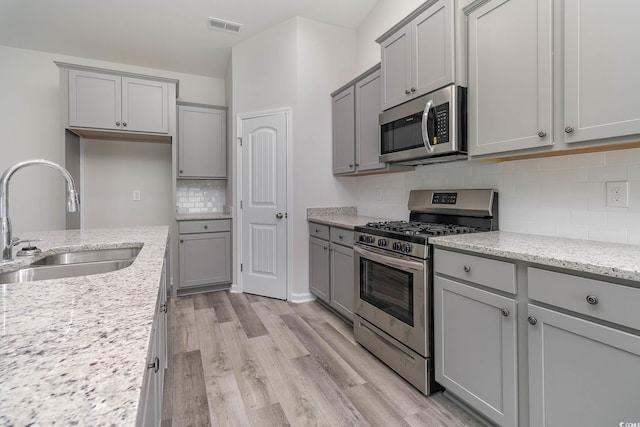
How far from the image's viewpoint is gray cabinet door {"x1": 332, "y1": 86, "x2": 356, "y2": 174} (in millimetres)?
3154

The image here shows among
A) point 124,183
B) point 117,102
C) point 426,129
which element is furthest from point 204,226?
→ point 426,129

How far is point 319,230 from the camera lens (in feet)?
10.6

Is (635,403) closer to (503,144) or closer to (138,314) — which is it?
(503,144)

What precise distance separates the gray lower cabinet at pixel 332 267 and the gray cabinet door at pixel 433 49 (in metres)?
1.24

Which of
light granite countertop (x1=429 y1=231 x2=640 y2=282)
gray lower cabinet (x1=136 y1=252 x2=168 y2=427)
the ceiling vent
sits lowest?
gray lower cabinet (x1=136 y1=252 x2=168 y2=427)

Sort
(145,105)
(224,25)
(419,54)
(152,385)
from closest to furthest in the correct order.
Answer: (152,385), (419,54), (224,25), (145,105)

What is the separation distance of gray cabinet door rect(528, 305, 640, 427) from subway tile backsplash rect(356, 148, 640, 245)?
2.19ft

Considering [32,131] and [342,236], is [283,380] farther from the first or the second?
[32,131]

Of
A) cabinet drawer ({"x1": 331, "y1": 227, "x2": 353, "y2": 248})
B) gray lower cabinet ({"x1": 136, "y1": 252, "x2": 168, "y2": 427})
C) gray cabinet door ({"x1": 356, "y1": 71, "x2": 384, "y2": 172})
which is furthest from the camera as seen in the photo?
gray cabinet door ({"x1": 356, "y1": 71, "x2": 384, "y2": 172})

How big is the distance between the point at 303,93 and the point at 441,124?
1872mm

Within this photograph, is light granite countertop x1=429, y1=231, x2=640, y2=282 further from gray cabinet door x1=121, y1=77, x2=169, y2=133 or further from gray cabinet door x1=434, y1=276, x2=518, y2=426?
gray cabinet door x1=121, y1=77, x2=169, y2=133

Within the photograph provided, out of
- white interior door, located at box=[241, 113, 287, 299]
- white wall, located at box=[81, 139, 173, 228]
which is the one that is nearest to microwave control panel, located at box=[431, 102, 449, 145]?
white interior door, located at box=[241, 113, 287, 299]

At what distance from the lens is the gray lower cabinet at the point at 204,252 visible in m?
3.63

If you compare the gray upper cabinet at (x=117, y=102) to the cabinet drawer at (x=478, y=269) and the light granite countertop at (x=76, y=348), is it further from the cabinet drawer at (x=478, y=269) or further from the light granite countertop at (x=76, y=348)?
the cabinet drawer at (x=478, y=269)
